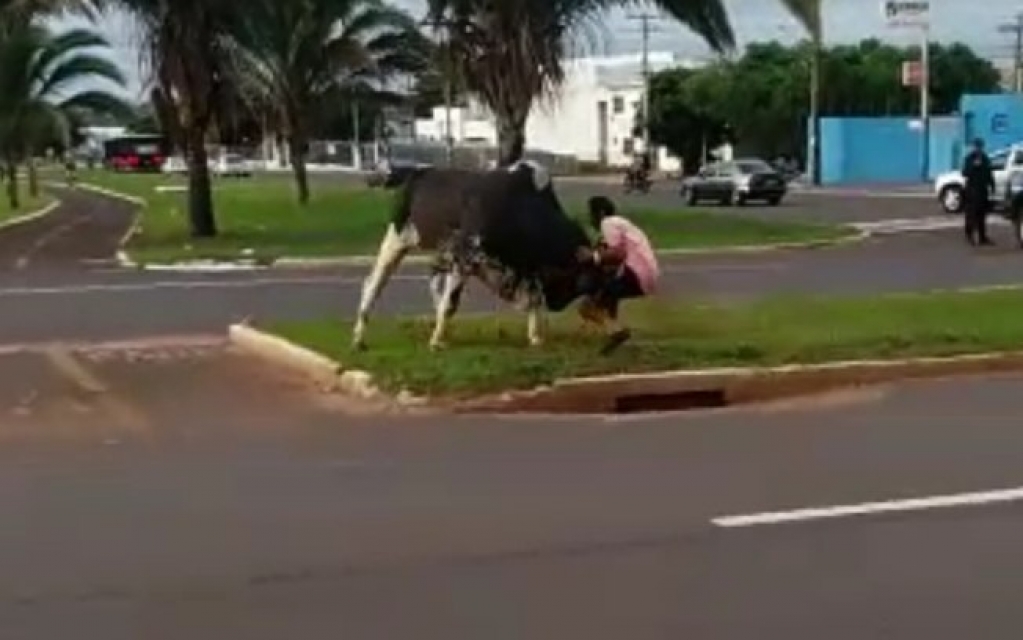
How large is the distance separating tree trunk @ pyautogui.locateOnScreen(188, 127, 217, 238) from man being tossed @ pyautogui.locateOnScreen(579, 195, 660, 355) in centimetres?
2176

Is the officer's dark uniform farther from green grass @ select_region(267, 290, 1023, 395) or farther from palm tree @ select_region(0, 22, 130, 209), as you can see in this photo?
palm tree @ select_region(0, 22, 130, 209)

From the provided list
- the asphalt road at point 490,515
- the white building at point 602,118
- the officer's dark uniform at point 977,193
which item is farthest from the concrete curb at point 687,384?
the white building at point 602,118

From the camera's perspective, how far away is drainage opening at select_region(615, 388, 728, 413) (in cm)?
1355

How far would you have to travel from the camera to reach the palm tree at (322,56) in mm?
49656

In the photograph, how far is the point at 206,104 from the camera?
36.0 meters

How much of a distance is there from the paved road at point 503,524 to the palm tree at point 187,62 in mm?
22494

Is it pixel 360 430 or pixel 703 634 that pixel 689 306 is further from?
pixel 703 634

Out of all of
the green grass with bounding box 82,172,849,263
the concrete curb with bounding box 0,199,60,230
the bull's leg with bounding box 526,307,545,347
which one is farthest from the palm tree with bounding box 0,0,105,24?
the bull's leg with bounding box 526,307,545,347

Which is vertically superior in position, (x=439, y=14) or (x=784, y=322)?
(x=439, y=14)

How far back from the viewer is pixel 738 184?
60.0m

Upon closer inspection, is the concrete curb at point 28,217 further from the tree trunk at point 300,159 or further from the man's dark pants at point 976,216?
the man's dark pants at point 976,216

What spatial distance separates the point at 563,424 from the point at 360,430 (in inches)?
51.7

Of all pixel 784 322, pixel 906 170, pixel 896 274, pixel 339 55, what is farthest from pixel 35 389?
pixel 906 170

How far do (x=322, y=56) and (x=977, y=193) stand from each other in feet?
76.1
